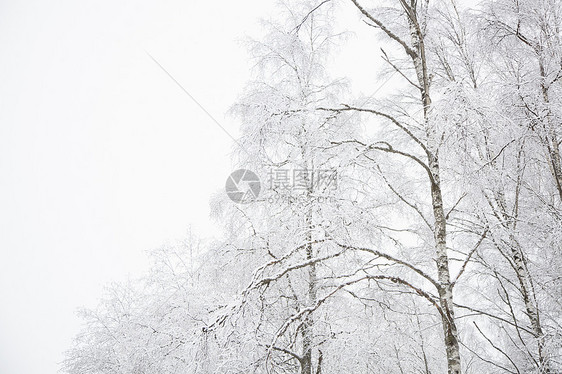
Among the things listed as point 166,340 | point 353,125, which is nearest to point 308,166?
point 353,125

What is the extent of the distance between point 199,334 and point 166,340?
4182 mm

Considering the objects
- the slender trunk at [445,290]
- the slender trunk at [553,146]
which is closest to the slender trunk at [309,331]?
the slender trunk at [445,290]

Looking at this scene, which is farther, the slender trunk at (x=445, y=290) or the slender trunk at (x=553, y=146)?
the slender trunk at (x=553, y=146)

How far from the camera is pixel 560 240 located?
360 centimetres

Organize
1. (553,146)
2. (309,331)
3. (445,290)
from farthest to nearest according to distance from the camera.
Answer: (309,331) < (553,146) < (445,290)

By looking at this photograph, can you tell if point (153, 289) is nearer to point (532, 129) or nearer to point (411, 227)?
point (411, 227)

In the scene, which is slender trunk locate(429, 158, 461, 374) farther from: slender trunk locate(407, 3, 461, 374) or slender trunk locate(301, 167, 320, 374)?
slender trunk locate(301, 167, 320, 374)

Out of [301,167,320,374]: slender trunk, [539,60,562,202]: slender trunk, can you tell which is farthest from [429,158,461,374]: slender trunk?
[301,167,320,374]: slender trunk

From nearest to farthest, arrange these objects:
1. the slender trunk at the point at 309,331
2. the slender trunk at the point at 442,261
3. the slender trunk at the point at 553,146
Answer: the slender trunk at the point at 442,261
the slender trunk at the point at 553,146
the slender trunk at the point at 309,331

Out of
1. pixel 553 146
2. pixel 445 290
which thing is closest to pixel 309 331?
pixel 445 290

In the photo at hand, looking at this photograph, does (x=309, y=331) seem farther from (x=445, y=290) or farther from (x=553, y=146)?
(x=553, y=146)

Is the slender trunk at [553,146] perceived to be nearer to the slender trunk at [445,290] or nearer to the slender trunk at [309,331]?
the slender trunk at [445,290]

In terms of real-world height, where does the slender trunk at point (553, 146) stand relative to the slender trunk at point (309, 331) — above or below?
above

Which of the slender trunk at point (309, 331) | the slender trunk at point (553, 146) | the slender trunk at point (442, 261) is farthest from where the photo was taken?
the slender trunk at point (309, 331)
